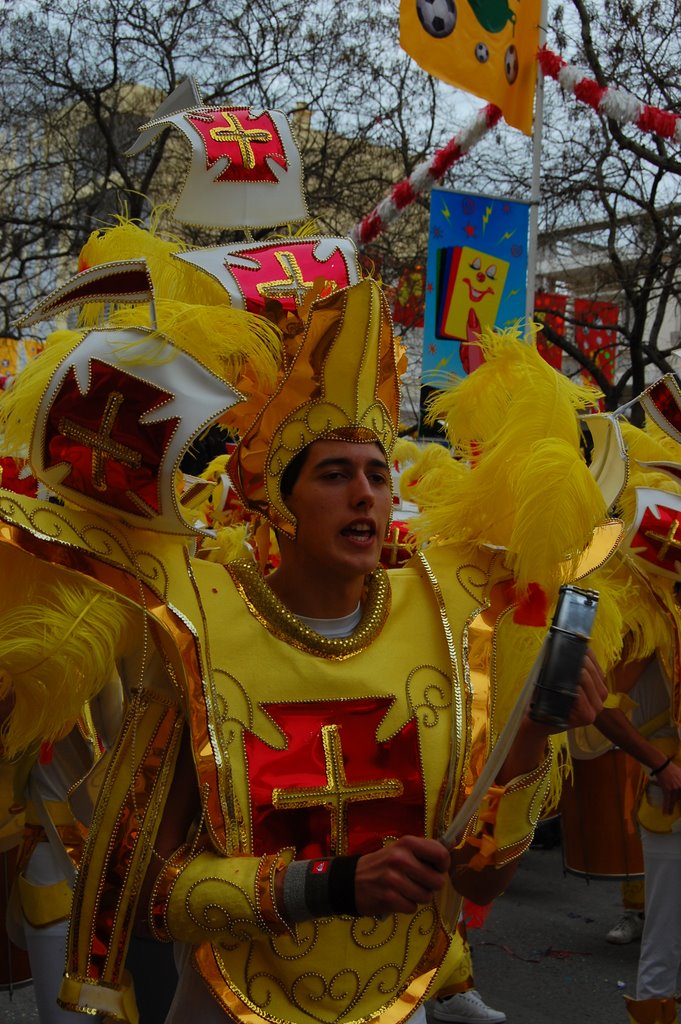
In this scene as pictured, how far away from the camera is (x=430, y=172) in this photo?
7.56 meters

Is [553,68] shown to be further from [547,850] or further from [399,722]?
[399,722]

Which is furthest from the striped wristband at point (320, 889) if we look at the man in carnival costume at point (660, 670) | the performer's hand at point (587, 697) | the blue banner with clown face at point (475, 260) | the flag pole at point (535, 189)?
the flag pole at point (535, 189)

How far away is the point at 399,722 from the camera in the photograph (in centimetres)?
222

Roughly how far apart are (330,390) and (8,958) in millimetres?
2808

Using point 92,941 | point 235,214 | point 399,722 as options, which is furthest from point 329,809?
point 235,214

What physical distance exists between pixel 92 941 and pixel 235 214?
206cm

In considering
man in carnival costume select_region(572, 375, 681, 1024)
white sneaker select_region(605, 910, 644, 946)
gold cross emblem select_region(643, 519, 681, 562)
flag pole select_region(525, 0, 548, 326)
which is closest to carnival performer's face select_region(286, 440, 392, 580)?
man in carnival costume select_region(572, 375, 681, 1024)

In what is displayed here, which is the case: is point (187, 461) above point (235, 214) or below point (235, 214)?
below

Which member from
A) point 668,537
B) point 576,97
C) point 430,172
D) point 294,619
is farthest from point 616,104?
point 294,619

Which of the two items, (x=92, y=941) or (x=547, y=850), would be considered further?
(x=547, y=850)

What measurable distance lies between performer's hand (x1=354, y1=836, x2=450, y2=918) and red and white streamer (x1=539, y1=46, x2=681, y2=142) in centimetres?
550

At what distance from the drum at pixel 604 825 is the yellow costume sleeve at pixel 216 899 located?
10.5 ft

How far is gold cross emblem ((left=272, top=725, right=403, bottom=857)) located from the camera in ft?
6.94

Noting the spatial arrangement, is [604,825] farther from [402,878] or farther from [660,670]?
[402,878]
